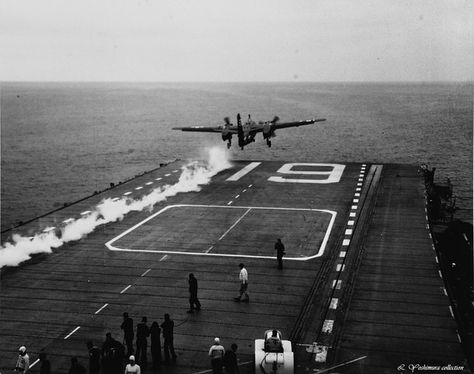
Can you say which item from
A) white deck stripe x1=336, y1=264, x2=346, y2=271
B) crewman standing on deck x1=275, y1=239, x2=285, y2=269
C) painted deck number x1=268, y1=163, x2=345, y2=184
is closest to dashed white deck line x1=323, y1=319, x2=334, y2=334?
white deck stripe x1=336, y1=264, x2=346, y2=271

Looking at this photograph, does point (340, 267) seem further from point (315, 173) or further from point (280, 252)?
point (315, 173)

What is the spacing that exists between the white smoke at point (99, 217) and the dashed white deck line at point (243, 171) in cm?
239

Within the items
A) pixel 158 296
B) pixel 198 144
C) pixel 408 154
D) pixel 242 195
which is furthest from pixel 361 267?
pixel 198 144

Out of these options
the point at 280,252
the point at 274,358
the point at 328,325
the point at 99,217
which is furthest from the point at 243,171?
the point at 274,358

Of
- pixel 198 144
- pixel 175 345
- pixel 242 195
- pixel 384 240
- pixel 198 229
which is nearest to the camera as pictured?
pixel 175 345

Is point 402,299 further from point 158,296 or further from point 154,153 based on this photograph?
point 154,153

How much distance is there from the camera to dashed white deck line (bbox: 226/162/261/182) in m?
53.1

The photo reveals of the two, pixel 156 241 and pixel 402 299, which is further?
pixel 156 241

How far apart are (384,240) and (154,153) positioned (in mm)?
77081

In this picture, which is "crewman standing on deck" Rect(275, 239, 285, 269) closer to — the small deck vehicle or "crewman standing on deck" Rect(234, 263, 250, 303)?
"crewman standing on deck" Rect(234, 263, 250, 303)

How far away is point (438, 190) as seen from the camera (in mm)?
55750

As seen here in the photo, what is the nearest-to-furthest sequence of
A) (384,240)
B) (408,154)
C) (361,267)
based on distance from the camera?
(361,267) < (384,240) < (408,154)

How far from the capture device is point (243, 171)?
57.6 m

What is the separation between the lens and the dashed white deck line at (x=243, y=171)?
53.1 m
